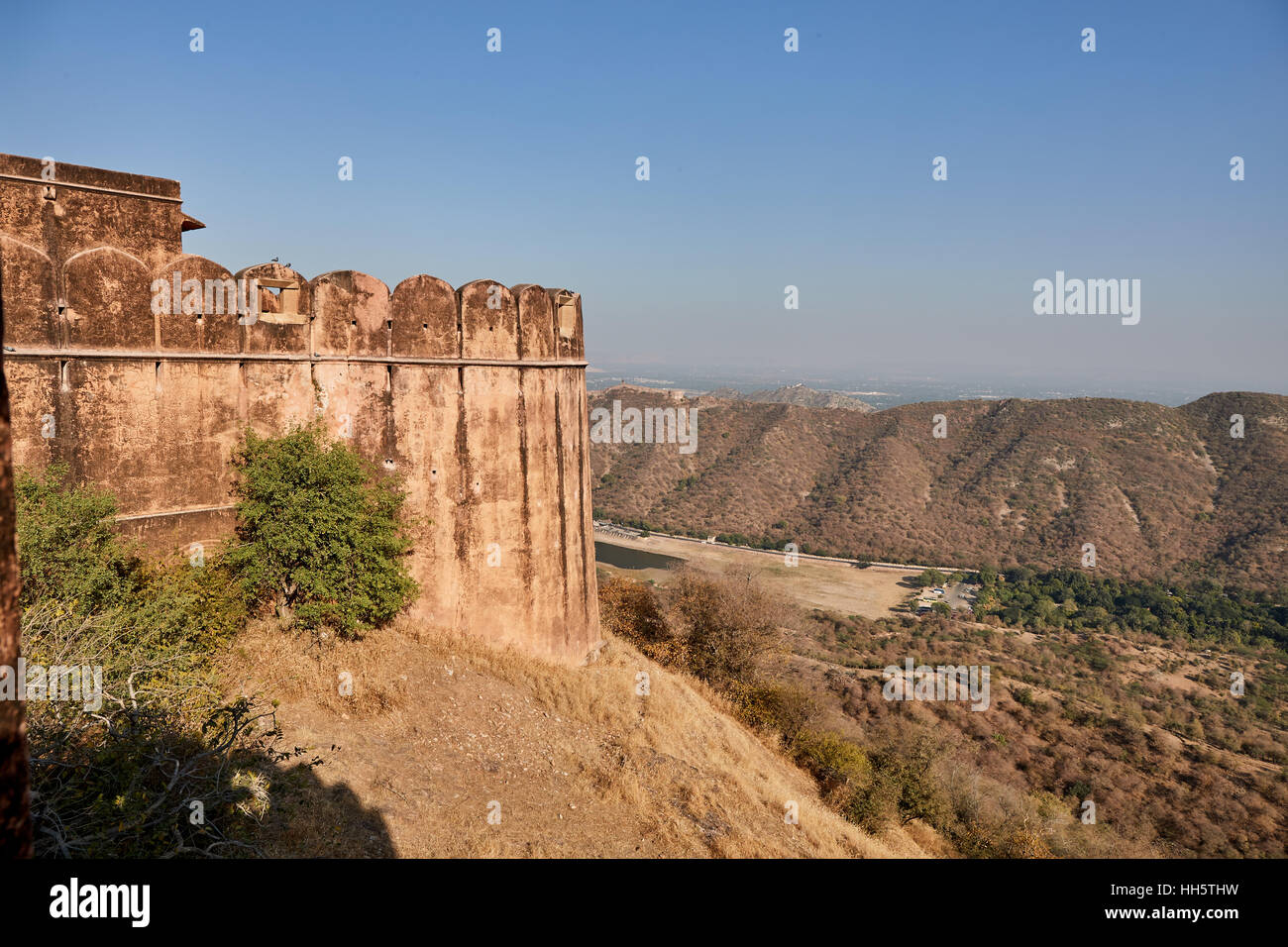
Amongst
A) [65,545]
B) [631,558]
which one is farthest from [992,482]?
[65,545]

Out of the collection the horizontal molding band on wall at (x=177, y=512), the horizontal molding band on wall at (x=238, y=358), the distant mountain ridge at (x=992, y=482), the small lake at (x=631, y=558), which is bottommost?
the small lake at (x=631, y=558)

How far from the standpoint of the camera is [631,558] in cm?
5422

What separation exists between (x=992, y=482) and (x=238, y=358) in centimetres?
5803

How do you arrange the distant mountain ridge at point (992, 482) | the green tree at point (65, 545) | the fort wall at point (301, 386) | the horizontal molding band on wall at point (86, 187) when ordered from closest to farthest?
the green tree at point (65, 545), the horizontal molding band on wall at point (86, 187), the fort wall at point (301, 386), the distant mountain ridge at point (992, 482)

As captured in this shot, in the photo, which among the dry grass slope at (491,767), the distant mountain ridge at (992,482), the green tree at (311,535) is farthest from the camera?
the distant mountain ridge at (992,482)

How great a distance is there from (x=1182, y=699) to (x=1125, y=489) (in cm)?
2705

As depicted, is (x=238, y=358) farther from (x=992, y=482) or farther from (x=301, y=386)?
(x=992, y=482)

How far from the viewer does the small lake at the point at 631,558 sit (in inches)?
2044

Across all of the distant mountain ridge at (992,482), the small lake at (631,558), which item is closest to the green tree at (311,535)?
the small lake at (631,558)

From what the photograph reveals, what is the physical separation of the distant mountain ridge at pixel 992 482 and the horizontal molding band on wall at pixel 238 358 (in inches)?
1853

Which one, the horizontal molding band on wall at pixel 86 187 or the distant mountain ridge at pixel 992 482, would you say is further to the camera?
the distant mountain ridge at pixel 992 482

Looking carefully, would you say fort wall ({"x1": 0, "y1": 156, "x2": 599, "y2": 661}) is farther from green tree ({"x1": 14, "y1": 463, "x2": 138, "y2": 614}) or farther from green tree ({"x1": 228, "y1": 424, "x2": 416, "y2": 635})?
green tree ({"x1": 14, "y1": 463, "x2": 138, "y2": 614})

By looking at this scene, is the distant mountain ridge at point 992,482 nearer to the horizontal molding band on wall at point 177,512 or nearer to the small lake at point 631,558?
the small lake at point 631,558
